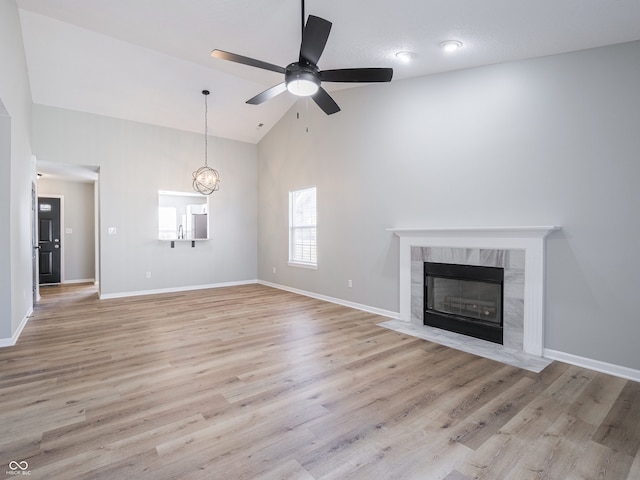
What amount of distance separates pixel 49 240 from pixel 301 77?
8.32 meters

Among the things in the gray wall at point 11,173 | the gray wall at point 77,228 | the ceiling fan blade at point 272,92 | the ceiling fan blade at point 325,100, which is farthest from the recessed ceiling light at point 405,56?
the gray wall at point 77,228

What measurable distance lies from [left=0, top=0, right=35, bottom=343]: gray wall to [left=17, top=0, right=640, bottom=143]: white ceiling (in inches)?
22.1

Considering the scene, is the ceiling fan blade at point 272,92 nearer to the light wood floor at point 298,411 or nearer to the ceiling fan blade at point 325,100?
the ceiling fan blade at point 325,100

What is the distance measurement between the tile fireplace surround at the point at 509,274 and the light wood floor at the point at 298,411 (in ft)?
0.96

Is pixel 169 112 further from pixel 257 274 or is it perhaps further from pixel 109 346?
pixel 109 346

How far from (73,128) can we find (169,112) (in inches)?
62.7

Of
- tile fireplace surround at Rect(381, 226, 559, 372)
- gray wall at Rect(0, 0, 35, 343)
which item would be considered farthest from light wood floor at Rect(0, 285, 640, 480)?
gray wall at Rect(0, 0, 35, 343)

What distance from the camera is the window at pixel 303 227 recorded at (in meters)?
6.29

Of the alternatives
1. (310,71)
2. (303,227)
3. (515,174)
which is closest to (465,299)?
(515,174)

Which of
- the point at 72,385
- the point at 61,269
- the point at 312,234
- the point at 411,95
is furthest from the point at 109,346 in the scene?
the point at 61,269

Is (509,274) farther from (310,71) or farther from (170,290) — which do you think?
(170,290)

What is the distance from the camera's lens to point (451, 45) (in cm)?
A: 329

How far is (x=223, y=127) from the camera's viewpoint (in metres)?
7.00

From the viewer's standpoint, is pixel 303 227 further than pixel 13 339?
Yes
